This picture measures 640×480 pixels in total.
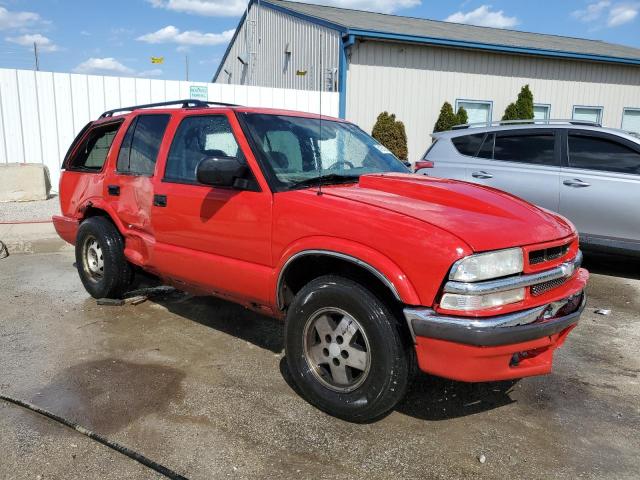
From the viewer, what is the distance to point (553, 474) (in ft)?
8.34

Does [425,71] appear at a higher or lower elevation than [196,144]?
higher

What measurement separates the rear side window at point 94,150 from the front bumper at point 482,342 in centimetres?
364

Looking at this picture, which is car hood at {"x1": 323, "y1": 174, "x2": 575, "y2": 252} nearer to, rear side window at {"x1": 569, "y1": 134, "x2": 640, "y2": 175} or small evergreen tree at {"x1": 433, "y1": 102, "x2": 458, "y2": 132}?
rear side window at {"x1": 569, "y1": 134, "x2": 640, "y2": 175}

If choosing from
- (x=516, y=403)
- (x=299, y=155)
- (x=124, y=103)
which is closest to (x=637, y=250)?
(x=516, y=403)

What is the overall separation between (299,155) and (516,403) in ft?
7.07

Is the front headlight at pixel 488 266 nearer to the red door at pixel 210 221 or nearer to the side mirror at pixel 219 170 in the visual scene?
the red door at pixel 210 221

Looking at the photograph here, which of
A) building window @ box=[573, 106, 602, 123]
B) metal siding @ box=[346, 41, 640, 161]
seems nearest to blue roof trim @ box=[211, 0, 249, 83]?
metal siding @ box=[346, 41, 640, 161]

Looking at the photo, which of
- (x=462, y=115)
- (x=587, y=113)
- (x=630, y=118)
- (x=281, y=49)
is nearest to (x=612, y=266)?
(x=462, y=115)

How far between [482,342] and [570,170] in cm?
448

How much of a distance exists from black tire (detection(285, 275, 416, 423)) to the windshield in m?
0.77

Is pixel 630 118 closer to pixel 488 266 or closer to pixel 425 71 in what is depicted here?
pixel 425 71

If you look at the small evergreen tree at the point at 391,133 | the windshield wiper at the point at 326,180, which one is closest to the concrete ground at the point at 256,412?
the windshield wiper at the point at 326,180

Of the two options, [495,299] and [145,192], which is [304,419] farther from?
[145,192]

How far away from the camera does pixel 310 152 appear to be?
371cm
